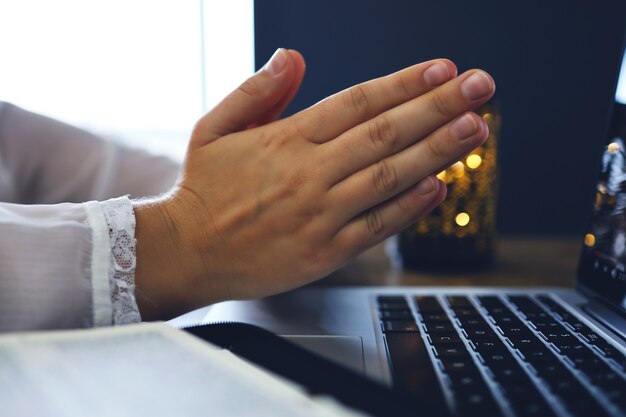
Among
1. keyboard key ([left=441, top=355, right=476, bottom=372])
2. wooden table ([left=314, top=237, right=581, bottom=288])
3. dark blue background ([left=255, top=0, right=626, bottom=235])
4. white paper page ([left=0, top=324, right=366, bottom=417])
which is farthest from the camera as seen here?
dark blue background ([left=255, top=0, right=626, bottom=235])

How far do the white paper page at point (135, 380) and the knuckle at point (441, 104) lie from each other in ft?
1.01

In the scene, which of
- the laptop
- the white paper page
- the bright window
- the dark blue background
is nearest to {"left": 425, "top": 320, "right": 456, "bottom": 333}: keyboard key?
the laptop

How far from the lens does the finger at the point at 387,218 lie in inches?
23.8

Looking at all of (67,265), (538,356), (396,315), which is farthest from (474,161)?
(67,265)

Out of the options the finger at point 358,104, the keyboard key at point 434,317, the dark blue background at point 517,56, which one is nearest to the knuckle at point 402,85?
the finger at point 358,104

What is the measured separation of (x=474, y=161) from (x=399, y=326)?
0.39 metres

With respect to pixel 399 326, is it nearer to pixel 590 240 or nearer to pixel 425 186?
pixel 425 186

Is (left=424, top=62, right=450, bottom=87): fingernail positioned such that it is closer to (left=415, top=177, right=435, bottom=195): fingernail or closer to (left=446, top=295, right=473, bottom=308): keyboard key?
(left=415, top=177, right=435, bottom=195): fingernail

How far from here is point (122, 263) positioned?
0.52 m

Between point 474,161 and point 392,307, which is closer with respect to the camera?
point 392,307

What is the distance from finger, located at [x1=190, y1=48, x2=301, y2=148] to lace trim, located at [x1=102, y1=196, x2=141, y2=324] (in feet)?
0.43

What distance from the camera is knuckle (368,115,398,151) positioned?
585mm

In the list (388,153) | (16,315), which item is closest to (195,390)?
(16,315)

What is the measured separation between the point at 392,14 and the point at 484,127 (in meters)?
0.64
